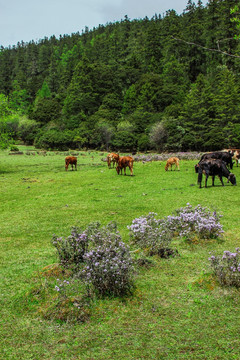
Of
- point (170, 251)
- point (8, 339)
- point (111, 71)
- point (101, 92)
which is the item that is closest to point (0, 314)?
point (8, 339)

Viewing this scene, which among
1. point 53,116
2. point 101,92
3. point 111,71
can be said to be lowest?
point 53,116

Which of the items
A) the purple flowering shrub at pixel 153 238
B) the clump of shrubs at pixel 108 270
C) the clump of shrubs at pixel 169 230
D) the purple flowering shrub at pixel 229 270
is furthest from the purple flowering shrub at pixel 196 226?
the clump of shrubs at pixel 108 270

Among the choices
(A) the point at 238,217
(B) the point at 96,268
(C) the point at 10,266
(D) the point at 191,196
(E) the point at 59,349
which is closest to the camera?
(E) the point at 59,349

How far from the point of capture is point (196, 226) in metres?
7.89

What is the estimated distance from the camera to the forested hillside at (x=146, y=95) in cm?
5791

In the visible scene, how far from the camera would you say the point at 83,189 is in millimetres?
18750

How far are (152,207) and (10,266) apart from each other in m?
7.42

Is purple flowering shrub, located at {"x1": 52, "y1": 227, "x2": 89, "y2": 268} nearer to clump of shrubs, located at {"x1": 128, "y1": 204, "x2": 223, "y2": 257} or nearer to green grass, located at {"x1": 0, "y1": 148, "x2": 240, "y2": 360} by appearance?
green grass, located at {"x1": 0, "y1": 148, "x2": 240, "y2": 360}

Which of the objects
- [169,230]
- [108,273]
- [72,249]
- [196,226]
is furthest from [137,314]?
[196,226]

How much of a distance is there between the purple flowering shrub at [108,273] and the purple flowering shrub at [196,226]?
2940mm

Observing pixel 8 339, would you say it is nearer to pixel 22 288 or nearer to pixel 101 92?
pixel 22 288

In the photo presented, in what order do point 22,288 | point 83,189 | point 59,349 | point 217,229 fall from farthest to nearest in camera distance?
point 83,189
point 217,229
point 22,288
point 59,349

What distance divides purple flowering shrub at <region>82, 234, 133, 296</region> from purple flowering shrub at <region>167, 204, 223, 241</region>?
294 centimetres

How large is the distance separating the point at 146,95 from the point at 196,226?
3070 inches
